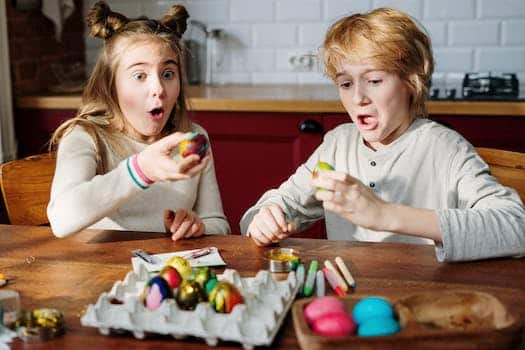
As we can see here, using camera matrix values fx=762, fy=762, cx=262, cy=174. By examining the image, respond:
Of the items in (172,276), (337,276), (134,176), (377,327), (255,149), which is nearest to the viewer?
(377,327)

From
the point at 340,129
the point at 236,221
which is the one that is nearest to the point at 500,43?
the point at 236,221

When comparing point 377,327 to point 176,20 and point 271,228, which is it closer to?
point 271,228

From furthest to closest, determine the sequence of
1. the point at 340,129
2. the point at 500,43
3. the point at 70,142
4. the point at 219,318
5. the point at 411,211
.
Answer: the point at 500,43 < the point at 340,129 < the point at 70,142 < the point at 411,211 < the point at 219,318

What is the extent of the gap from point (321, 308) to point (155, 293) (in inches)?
10.2

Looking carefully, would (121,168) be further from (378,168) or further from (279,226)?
(378,168)

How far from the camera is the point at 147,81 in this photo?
190cm

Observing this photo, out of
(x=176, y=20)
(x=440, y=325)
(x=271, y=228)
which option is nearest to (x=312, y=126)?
(x=176, y=20)

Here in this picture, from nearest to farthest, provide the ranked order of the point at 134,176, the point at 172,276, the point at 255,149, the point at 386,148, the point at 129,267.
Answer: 1. the point at 172,276
2. the point at 129,267
3. the point at 134,176
4. the point at 386,148
5. the point at 255,149

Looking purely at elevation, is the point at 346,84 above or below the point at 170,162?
above

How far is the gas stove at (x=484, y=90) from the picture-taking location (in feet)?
9.35

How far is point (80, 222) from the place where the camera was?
1.60 m

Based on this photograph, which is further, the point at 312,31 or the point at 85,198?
the point at 312,31

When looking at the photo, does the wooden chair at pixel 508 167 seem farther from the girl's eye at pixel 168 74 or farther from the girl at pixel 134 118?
the girl's eye at pixel 168 74

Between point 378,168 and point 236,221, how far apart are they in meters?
1.27
